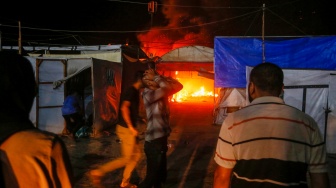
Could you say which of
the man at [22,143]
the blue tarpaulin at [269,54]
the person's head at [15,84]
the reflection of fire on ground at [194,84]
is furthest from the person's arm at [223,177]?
the reflection of fire on ground at [194,84]

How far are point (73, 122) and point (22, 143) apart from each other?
983cm

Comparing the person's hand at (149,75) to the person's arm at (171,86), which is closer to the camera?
the person's arm at (171,86)

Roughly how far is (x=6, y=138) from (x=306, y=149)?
6.43 ft

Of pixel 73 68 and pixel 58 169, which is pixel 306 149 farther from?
pixel 73 68

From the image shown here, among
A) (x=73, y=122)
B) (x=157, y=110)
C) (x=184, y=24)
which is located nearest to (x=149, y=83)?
(x=157, y=110)

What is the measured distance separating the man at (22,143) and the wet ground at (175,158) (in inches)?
188

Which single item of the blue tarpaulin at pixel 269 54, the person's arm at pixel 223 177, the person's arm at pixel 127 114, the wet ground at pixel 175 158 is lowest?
the wet ground at pixel 175 158

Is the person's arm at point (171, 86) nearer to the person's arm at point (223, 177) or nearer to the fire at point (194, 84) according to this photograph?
the person's arm at point (223, 177)

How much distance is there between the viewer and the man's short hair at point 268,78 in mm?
2449

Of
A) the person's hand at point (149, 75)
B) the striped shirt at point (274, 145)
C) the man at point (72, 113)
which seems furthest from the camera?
the man at point (72, 113)

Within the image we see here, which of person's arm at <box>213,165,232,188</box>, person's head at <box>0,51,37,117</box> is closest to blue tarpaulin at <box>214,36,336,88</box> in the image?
person's arm at <box>213,165,232,188</box>

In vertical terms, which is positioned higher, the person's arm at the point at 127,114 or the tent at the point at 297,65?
the tent at the point at 297,65

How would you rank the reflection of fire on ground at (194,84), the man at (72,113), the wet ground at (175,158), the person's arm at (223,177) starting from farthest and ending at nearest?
the reflection of fire on ground at (194,84) < the man at (72,113) < the wet ground at (175,158) < the person's arm at (223,177)

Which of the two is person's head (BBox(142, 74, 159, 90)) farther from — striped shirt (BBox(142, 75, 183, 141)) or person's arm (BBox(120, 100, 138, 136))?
person's arm (BBox(120, 100, 138, 136))
